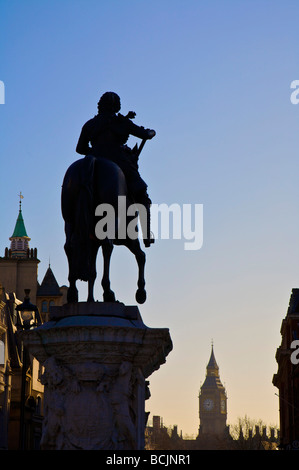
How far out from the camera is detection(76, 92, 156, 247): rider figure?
1537 centimetres

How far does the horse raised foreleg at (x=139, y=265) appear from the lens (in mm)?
15359

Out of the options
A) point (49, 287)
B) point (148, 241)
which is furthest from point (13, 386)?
point (148, 241)

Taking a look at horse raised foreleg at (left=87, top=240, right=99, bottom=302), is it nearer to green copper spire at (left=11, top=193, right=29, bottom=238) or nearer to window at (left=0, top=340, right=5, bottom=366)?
window at (left=0, top=340, right=5, bottom=366)

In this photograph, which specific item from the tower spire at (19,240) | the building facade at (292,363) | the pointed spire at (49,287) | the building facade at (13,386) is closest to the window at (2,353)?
the building facade at (13,386)

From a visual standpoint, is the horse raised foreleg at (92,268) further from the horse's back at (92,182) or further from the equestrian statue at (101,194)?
the horse's back at (92,182)

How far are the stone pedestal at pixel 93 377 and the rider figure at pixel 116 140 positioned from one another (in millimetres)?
2558

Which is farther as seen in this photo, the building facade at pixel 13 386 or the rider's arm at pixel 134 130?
the building facade at pixel 13 386

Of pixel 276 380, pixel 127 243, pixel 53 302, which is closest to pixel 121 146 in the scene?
pixel 127 243

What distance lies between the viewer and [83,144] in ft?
51.7

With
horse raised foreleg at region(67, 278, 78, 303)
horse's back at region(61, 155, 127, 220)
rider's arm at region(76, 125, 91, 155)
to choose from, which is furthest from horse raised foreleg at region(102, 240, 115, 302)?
rider's arm at region(76, 125, 91, 155)

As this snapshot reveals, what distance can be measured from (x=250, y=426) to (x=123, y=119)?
509 ft

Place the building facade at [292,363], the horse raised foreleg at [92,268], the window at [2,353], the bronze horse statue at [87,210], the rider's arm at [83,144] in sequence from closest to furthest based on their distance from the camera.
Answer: the horse raised foreleg at [92,268]
the bronze horse statue at [87,210]
the rider's arm at [83,144]
the window at [2,353]
the building facade at [292,363]
